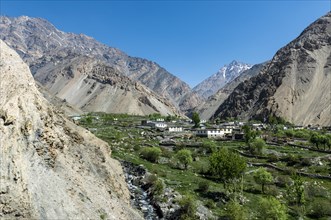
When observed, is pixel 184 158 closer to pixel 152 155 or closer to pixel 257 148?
pixel 152 155

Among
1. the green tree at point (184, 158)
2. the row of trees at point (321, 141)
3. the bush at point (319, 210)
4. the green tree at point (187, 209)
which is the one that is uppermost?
the row of trees at point (321, 141)

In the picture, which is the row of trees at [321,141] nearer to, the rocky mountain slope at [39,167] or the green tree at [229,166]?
the green tree at [229,166]

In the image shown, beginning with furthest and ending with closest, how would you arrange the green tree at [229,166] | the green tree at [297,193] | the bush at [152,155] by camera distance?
the bush at [152,155]
the green tree at [229,166]
the green tree at [297,193]

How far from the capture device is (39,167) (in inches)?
1153

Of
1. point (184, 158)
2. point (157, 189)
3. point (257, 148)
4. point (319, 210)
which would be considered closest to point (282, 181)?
point (319, 210)

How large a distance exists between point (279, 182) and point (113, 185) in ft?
112

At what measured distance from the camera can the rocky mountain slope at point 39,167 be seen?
85.5ft

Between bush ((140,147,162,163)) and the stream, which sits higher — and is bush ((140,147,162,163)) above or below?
above

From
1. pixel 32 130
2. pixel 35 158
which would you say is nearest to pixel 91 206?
pixel 35 158

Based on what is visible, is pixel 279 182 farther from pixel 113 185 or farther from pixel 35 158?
pixel 35 158

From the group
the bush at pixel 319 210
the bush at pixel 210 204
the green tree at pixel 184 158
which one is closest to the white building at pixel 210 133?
the green tree at pixel 184 158

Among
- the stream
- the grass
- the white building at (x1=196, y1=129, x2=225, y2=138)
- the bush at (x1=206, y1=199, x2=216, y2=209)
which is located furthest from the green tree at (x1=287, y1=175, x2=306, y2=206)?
the white building at (x1=196, y1=129, x2=225, y2=138)

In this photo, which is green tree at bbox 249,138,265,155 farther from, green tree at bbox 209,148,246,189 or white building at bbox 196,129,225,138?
white building at bbox 196,129,225,138

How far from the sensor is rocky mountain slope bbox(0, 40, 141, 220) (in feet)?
85.5
